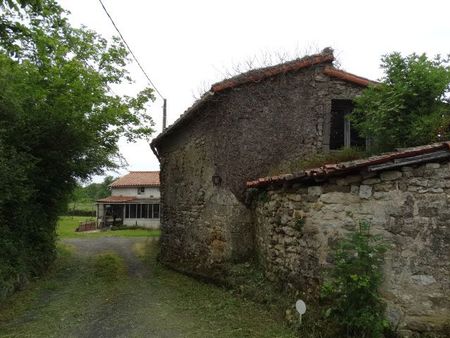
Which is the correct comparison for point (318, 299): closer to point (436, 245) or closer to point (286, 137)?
point (436, 245)

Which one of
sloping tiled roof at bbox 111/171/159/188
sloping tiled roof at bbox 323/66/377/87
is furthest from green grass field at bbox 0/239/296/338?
sloping tiled roof at bbox 111/171/159/188

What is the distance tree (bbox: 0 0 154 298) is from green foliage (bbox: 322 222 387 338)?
5.10 m

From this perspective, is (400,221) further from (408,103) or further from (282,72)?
(282,72)

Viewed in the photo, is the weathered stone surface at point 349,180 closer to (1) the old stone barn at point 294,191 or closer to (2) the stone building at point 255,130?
(1) the old stone barn at point 294,191

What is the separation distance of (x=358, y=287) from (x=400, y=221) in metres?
1.07

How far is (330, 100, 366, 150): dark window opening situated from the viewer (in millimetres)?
9625

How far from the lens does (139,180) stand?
38000mm

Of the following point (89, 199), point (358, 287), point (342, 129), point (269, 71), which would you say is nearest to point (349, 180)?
point (358, 287)

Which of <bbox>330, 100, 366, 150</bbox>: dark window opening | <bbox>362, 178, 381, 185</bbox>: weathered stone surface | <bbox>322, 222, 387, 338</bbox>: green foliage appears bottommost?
<bbox>322, 222, 387, 338</bbox>: green foliage

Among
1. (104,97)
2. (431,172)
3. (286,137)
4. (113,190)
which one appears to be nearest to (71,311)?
(286,137)

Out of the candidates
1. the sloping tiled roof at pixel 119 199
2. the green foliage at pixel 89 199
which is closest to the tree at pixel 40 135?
the sloping tiled roof at pixel 119 199

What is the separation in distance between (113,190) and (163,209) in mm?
25586

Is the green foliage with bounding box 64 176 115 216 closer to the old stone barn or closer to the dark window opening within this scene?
the old stone barn

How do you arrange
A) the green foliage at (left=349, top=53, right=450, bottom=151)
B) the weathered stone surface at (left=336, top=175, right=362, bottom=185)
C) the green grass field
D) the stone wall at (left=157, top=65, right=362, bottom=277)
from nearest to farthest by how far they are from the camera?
1. the weathered stone surface at (left=336, top=175, right=362, bottom=185)
2. the green grass field
3. the green foliage at (left=349, top=53, right=450, bottom=151)
4. the stone wall at (left=157, top=65, right=362, bottom=277)
